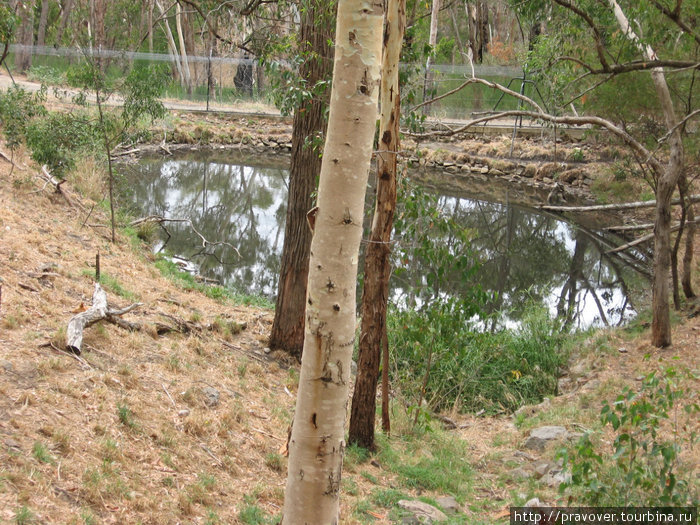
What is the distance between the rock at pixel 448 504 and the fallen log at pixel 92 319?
8.82 feet

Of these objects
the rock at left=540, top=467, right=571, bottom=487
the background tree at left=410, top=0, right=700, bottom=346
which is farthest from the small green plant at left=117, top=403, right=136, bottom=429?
the background tree at left=410, top=0, right=700, bottom=346

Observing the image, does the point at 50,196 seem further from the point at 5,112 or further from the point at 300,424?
the point at 300,424

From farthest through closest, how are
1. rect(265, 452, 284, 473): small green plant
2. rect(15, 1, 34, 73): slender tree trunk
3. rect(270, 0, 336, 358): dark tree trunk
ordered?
1. rect(15, 1, 34, 73): slender tree trunk
2. rect(270, 0, 336, 358): dark tree trunk
3. rect(265, 452, 284, 473): small green plant

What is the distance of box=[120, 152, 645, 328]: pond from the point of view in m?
11.5

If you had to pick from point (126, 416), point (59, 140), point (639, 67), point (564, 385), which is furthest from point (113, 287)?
point (639, 67)

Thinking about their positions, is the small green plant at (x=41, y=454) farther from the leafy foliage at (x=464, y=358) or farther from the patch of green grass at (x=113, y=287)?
the patch of green grass at (x=113, y=287)

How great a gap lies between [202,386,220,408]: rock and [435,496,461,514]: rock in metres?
1.77

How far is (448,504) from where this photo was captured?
14.8ft

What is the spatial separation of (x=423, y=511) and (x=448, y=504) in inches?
14.5

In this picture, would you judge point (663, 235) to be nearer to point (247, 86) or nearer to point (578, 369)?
point (578, 369)

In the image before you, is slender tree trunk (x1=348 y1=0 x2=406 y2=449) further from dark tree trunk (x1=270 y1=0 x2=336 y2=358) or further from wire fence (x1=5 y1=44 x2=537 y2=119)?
wire fence (x1=5 y1=44 x2=537 y2=119)

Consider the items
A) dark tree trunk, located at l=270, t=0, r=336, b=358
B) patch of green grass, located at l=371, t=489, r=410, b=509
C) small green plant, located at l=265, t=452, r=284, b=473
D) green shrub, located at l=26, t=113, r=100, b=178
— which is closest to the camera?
patch of green grass, located at l=371, t=489, r=410, b=509

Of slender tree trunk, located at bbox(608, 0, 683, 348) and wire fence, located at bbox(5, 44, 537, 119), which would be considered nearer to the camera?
slender tree trunk, located at bbox(608, 0, 683, 348)

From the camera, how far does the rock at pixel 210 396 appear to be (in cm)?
509
